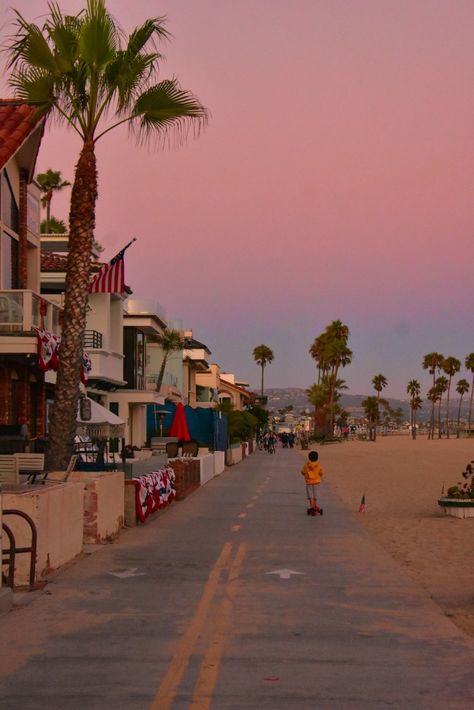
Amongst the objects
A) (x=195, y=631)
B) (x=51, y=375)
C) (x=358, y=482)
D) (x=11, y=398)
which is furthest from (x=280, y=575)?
(x=358, y=482)

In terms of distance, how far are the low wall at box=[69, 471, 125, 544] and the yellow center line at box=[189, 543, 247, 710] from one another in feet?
12.8

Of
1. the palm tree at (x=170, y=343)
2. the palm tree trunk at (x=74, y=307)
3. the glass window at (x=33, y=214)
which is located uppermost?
the glass window at (x=33, y=214)

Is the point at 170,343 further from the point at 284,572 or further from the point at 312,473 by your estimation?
the point at 284,572

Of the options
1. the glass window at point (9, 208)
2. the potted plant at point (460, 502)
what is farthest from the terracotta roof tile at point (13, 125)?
the potted plant at point (460, 502)

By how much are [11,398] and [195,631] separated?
18.5m

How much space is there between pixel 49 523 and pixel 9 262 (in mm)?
16271

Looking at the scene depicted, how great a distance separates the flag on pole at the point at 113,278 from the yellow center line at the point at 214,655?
1984cm

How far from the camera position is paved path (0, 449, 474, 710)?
7.12 m

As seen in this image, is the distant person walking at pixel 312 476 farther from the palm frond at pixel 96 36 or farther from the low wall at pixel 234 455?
the low wall at pixel 234 455

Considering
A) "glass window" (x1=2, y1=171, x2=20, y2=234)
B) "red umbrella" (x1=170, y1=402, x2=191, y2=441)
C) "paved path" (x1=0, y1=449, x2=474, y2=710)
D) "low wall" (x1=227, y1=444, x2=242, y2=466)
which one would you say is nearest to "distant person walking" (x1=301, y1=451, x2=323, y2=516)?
"paved path" (x1=0, y1=449, x2=474, y2=710)

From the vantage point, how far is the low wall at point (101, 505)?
52.5ft

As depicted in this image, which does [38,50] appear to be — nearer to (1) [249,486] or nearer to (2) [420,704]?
(2) [420,704]

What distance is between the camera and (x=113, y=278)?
32.0 m

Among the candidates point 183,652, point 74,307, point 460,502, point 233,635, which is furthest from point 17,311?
point 183,652
